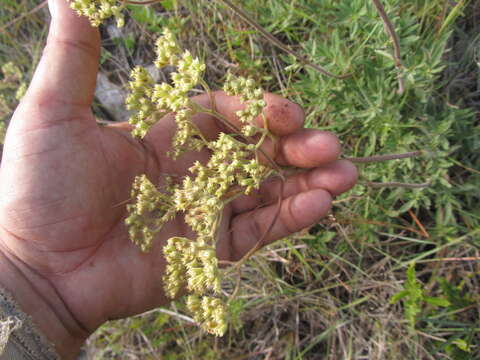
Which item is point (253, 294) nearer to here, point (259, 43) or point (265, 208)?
point (265, 208)

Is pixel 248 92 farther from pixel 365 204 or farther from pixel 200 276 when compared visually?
pixel 365 204

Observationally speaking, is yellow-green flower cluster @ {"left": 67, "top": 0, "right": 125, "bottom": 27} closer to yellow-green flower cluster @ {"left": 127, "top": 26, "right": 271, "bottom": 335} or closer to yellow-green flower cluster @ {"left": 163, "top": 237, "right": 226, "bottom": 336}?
yellow-green flower cluster @ {"left": 127, "top": 26, "right": 271, "bottom": 335}

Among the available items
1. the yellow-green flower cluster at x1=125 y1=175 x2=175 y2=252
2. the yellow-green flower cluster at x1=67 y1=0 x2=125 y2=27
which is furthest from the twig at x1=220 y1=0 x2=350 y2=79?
the yellow-green flower cluster at x1=125 y1=175 x2=175 y2=252

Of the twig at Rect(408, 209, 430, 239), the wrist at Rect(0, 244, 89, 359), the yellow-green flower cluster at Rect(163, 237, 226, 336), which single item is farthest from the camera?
the twig at Rect(408, 209, 430, 239)

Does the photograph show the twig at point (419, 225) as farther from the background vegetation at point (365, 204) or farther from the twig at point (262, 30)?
the twig at point (262, 30)

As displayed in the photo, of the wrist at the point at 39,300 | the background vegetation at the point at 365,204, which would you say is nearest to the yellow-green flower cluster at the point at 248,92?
the background vegetation at the point at 365,204

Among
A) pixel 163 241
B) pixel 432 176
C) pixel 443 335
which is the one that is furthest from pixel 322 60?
pixel 443 335
